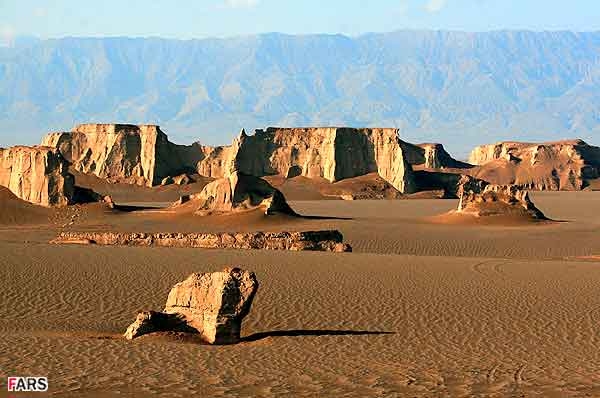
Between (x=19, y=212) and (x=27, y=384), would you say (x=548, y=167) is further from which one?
(x=27, y=384)

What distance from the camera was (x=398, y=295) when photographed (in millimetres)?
19281

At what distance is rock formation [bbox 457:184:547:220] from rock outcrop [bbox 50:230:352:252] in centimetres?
1536

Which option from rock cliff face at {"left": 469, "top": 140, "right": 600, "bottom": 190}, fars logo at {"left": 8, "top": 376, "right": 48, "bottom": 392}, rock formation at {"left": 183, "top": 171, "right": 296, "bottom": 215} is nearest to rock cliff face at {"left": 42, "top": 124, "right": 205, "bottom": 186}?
rock cliff face at {"left": 469, "top": 140, "right": 600, "bottom": 190}

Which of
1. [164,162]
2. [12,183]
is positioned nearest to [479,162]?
[164,162]

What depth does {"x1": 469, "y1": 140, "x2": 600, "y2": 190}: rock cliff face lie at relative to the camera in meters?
112

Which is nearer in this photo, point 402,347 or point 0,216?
point 402,347

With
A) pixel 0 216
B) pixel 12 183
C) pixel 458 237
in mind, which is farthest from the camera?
pixel 12 183

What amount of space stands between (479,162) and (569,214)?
7637 centimetres

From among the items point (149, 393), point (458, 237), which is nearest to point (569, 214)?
point (458, 237)

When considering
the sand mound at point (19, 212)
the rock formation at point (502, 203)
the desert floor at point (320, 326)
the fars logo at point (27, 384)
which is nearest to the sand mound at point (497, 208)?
the rock formation at point (502, 203)

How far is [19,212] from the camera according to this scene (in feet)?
150

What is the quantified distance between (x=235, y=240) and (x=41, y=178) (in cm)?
2196

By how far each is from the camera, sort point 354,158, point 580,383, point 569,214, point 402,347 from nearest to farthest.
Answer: point 580,383
point 402,347
point 569,214
point 354,158

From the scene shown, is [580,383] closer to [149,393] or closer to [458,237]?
[149,393]
